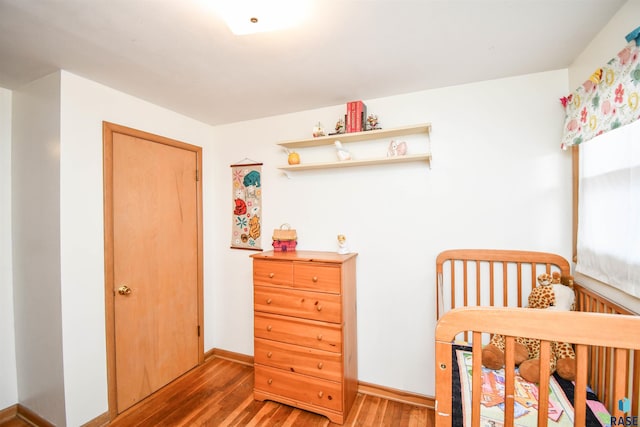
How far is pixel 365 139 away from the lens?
2.25m

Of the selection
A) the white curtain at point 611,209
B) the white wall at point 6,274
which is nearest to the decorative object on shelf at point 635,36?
the white curtain at point 611,209

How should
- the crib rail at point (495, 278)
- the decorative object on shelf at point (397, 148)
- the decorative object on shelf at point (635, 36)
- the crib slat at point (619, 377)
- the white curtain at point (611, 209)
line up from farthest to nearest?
the decorative object on shelf at point (397, 148)
the crib rail at point (495, 278)
the white curtain at point (611, 209)
the decorative object on shelf at point (635, 36)
the crib slat at point (619, 377)

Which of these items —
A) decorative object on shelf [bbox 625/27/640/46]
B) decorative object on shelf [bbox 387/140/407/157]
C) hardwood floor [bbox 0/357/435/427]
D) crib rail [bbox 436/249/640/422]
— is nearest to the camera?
decorative object on shelf [bbox 625/27/640/46]

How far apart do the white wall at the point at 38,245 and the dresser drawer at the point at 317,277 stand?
1.54 metres

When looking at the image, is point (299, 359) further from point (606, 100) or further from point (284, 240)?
point (606, 100)

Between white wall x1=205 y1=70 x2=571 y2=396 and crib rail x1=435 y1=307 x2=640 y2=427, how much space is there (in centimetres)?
123

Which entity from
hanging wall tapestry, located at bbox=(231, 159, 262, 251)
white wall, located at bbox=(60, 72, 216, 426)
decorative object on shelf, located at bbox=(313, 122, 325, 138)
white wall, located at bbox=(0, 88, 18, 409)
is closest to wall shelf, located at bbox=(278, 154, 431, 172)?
decorative object on shelf, located at bbox=(313, 122, 325, 138)

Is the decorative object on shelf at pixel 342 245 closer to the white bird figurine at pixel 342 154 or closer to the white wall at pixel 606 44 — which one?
the white bird figurine at pixel 342 154

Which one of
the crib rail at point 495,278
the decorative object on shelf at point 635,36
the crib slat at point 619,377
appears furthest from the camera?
the crib rail at point 495,278

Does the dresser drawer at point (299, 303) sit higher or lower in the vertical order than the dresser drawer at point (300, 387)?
higher

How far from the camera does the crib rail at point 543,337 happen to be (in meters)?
0.79

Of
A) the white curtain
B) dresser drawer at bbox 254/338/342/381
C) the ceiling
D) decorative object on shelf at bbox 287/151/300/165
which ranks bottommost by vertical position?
dresser drawer at bbox 254/338/342/381

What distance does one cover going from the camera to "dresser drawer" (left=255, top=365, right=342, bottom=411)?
195 centimetres

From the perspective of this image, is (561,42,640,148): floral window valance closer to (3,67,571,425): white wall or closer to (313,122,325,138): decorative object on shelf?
(3,67,571,425): white wall
